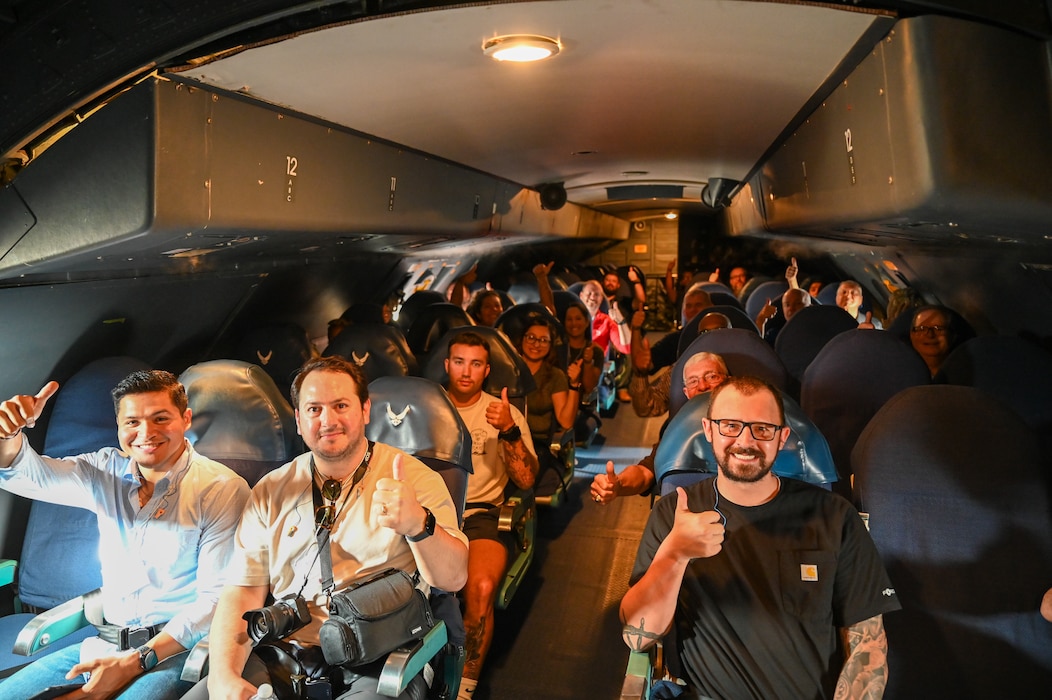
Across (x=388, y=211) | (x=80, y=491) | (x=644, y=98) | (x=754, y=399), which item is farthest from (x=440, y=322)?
(x=754, y=399)

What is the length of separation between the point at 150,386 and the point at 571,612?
246 centimetres

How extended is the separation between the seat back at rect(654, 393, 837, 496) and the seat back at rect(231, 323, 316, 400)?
3.25m

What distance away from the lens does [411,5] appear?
94.4 inches

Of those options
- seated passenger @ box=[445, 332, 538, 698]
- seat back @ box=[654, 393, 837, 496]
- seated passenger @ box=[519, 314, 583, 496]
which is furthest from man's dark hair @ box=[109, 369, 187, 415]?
seated passenger @ box=[519, 314, 583, 496]

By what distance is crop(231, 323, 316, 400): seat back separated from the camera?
586 centimetres

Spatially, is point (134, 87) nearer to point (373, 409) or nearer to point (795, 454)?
point (373, 409)

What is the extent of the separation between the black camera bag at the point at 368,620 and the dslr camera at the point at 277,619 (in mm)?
143

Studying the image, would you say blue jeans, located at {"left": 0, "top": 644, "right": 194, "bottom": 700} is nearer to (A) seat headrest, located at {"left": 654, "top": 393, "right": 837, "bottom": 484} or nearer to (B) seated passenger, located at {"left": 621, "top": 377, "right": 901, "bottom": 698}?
(B) seated passenger, located at {"left": 621, "top": 377, "right": 901, "bottom": 698}

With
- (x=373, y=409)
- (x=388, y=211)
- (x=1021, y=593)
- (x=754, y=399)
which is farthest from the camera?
(x=388, y=211)

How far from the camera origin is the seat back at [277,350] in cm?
586

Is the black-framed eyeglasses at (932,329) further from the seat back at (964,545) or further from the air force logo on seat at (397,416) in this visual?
the air force logo on seat at (397,416)

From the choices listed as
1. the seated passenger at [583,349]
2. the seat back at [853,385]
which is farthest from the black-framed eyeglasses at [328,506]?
the seated passenger at [583,349]

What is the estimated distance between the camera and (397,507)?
2.33 metres

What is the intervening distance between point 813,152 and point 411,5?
7.65ft
